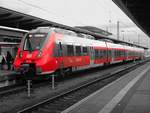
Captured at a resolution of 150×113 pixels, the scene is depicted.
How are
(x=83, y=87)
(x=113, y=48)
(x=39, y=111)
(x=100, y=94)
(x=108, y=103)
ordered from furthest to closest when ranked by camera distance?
(x=113, y=48) < (x=83, y=87) < (x=100, y=94) < (x=108, y=103) < (x=39, y=111)

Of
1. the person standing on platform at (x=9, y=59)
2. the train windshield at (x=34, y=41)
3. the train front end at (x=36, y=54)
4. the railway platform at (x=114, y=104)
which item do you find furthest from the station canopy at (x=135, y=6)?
the railway platform at (x=114, y=104)

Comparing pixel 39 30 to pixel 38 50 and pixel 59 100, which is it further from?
pixel 59 100

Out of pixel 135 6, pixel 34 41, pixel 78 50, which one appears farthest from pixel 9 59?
pixel 135 6

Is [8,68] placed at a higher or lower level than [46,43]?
lower

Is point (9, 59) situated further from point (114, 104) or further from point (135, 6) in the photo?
point (114, 104)

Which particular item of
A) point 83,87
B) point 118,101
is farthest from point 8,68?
point 118,101

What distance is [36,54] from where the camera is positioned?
18.8 meters

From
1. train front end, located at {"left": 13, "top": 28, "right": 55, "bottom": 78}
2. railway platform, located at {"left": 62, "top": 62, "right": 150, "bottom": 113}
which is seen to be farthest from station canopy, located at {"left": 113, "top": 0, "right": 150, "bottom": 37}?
railway platform, located at {"left": 62, "top": 62, "right": 150, "bottom": 113}

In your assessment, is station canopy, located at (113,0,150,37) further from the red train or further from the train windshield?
the train windshield

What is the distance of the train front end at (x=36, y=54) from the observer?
18612mm

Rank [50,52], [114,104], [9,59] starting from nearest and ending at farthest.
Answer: [114,104], [50,52], [9,59]

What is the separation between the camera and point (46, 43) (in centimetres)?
1922

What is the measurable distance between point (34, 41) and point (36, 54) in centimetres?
102

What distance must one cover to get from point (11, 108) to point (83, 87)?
7145 mm
